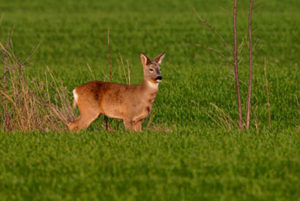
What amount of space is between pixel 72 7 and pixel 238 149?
33.1m

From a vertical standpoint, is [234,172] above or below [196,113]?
above

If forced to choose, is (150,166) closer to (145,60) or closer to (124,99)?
(124,99)

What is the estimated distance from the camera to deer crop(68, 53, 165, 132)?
10.8 m

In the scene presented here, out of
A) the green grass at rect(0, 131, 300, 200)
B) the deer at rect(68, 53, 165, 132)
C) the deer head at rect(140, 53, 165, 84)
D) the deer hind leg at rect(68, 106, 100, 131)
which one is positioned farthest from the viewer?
the deer hind leg at rect(68, 106, 100, 131)

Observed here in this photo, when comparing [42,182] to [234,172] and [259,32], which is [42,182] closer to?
[234,172]

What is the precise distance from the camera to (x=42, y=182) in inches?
310

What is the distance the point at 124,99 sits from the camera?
10.8 m

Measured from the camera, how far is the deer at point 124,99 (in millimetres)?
10750

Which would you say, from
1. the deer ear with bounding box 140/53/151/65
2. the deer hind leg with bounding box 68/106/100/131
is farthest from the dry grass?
the deer ear with bounding box 140/53/151/65

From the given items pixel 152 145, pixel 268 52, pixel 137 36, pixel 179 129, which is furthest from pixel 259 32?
pixel 152 145

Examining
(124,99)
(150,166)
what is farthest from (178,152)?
(124,99)

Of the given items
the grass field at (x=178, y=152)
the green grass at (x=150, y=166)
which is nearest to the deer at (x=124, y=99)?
the grass field at (x=178, y=152)

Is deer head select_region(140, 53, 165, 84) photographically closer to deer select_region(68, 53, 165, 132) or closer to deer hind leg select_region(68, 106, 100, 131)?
deer select_region(68, 53, 165, 132)

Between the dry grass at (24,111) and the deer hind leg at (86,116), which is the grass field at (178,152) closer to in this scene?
the deer hind leg at (86,116)
